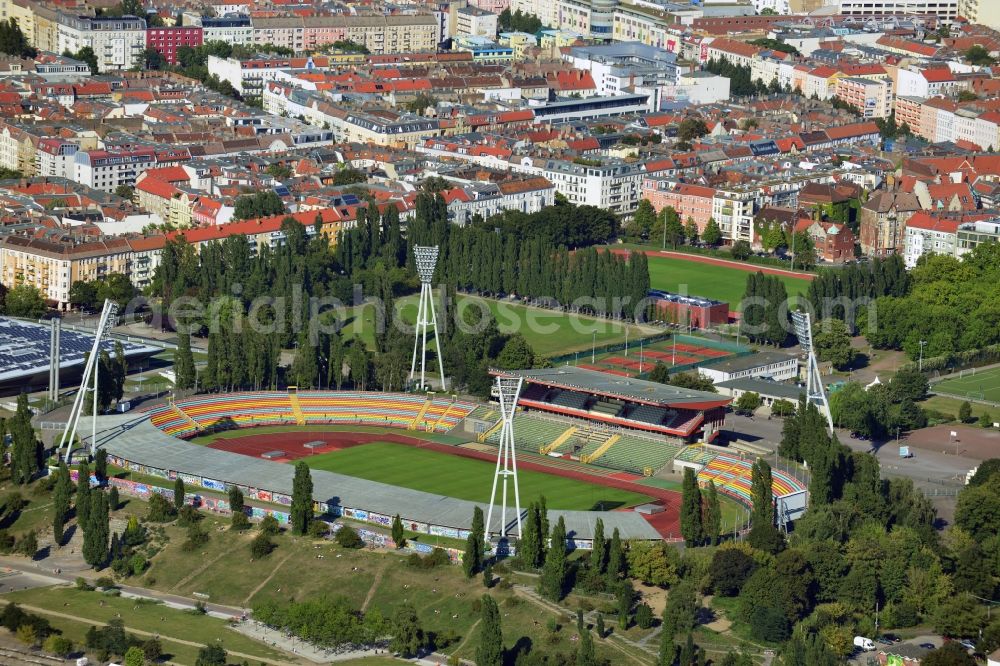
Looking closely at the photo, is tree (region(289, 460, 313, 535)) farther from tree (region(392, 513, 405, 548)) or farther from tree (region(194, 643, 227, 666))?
tree (region(194, 643, 227, 666))

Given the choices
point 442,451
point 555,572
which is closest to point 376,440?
point 442,451

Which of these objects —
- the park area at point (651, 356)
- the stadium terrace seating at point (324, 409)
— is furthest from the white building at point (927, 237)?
the stadium terrace seating at point (324, 409)

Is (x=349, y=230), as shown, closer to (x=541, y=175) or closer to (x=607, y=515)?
(x=541, y=175)

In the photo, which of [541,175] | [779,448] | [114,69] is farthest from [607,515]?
[114,69]

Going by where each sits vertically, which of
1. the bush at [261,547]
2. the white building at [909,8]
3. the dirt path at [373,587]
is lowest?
the dirt path at [373,587]

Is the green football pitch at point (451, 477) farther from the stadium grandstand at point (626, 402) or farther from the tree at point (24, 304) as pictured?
the tree at point (24, 304)

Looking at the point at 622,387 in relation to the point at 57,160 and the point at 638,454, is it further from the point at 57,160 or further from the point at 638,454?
the point at 57,160

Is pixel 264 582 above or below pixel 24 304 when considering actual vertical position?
below
